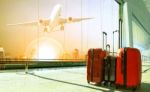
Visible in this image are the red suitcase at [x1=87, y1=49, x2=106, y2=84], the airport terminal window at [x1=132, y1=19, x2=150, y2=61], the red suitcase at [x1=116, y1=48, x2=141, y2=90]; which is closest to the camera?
the red suitcase at [x1=116, y1=48, x2=141, y2=90]

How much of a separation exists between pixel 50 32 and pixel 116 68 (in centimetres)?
1001

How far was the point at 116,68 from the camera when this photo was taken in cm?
397

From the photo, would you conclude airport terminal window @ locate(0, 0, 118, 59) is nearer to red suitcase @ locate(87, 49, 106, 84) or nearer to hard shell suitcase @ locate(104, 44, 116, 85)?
red suitcase @ locate(87, 49, 106, 84)

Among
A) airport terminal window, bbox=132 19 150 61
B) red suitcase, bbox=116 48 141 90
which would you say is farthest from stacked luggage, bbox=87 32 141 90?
airport terminal window, bbox=132 19 150 61

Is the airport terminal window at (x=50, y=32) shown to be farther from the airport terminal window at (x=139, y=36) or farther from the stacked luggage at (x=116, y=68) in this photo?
the airport terminal window at (x=139, y=36)

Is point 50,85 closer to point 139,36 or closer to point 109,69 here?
point 109,69

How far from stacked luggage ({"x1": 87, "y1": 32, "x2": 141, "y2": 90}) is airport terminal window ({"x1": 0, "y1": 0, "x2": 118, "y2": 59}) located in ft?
18.9

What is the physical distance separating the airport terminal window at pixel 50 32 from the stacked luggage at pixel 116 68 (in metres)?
5.76

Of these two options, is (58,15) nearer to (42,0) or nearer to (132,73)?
(42,0)

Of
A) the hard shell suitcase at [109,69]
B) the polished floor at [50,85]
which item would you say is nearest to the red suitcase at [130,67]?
the polished floor at [50,85]

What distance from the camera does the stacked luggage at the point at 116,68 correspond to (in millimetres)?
3775

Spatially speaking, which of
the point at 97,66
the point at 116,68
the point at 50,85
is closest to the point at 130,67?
the point at 116,68

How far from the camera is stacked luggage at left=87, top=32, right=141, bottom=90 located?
12.4 feet

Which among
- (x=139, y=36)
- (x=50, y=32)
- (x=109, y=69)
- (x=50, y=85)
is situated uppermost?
(x=139, y=36)
